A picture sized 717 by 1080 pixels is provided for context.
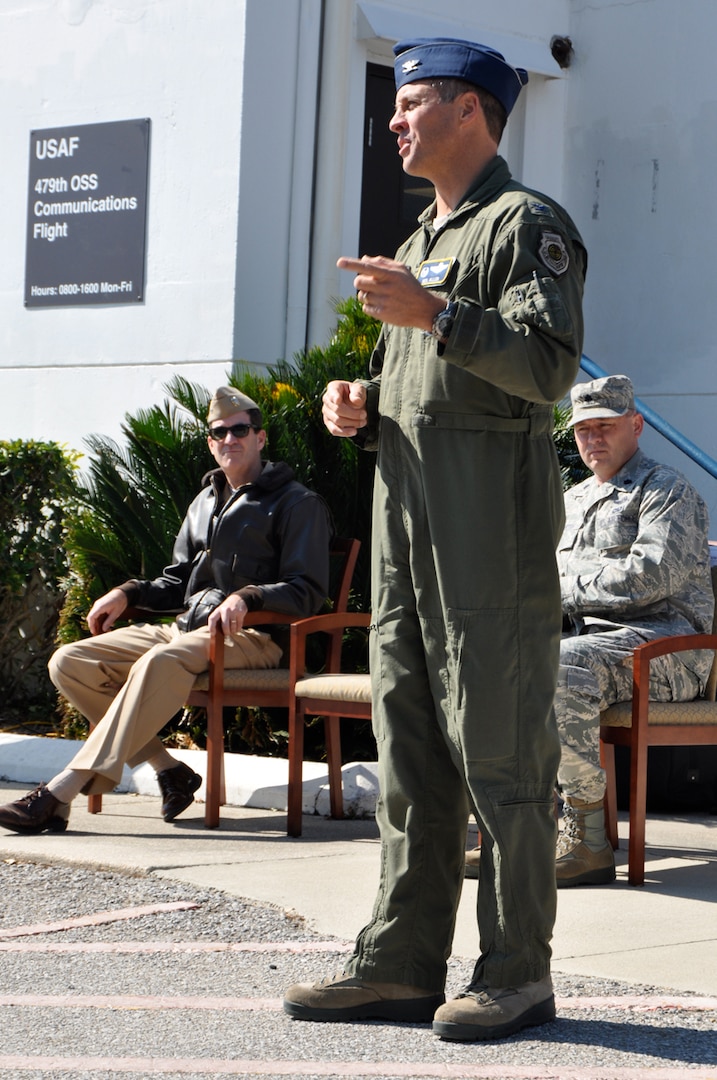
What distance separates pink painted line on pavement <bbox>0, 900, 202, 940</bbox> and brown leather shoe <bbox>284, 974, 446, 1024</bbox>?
117 centimetres

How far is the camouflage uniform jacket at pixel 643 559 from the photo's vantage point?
5641 mm

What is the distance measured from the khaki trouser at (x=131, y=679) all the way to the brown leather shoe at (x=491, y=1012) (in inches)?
109

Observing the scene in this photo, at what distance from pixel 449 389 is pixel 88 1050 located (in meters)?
1.50

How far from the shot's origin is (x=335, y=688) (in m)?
5.96

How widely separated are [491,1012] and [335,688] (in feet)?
8.46

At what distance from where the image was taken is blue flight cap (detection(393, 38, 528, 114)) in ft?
11.8

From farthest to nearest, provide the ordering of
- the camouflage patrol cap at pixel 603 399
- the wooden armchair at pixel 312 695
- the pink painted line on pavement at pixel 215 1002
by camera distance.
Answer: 1. the wooden armchair at pixel 312 695
2. the camouflage patrol cap at pixel 603 399
3. the pink painted line on pavement at pixel 215 1002

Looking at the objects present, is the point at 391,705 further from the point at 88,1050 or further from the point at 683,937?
the point at 683,937

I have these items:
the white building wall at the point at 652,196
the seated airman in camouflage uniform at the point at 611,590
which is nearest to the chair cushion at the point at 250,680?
the seated airman in camouflage uniform at the point at 611,590

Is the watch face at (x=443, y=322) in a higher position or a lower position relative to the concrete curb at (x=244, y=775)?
higher

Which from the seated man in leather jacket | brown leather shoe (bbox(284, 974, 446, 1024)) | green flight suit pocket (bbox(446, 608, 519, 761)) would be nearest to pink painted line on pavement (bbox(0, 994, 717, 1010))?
brown leather shoe (bbox(284, 974, 446, 1024))

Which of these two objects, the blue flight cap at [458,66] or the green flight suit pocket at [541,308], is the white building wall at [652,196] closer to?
the blue flight cap at [458,66]

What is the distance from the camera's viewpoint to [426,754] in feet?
12.0

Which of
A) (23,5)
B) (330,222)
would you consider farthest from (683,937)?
(23,5)
